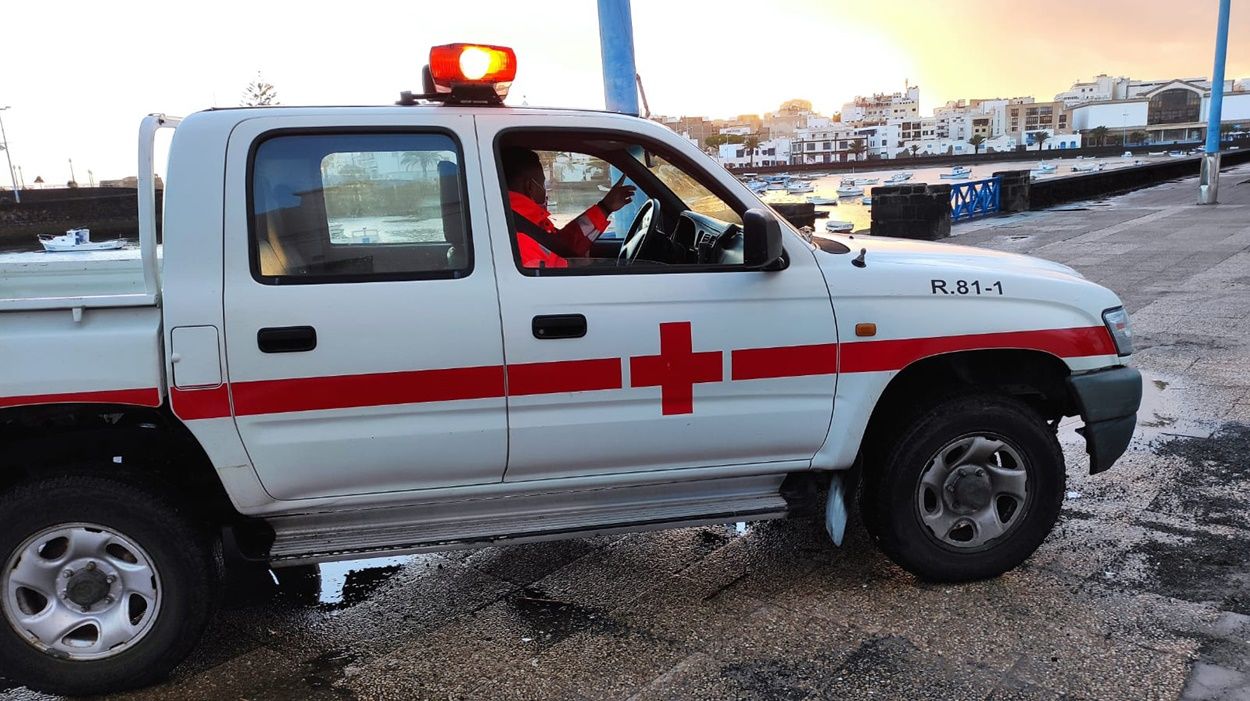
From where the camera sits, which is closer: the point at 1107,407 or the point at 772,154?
the point at 1107,407

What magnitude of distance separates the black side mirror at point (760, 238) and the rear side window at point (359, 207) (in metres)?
0.99

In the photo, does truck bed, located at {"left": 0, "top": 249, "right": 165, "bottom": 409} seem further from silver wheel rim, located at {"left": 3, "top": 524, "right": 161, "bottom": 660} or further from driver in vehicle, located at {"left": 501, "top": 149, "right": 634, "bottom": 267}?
driver in vehicle, located at {"left": 501, "top": 149, "right": 634, "bottom": 267}

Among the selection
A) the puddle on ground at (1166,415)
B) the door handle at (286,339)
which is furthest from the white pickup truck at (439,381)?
the puddle on ground at (1166,415)

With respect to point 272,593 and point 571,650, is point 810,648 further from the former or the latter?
point 272,593

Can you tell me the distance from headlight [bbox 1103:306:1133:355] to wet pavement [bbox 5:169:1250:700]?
929mm

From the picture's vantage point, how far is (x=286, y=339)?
9.87ft

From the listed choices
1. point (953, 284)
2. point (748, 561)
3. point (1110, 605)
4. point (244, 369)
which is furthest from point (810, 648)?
point (244, 369)

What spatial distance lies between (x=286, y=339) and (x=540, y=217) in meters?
1.08

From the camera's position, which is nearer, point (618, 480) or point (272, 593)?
point (618, 480)

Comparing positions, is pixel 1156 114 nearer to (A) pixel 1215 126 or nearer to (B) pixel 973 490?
(A) pixel 1215 126

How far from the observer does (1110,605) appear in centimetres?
350

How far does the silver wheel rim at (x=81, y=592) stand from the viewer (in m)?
3.02

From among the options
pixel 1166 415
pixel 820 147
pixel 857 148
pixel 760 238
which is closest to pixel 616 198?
Answer: pixel 760 238

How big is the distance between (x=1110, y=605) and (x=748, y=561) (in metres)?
1.44
